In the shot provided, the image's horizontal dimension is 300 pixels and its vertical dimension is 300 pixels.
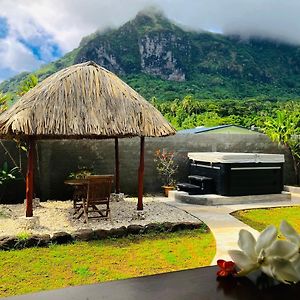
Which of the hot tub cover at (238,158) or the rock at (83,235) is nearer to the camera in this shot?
the rock at (83,235)

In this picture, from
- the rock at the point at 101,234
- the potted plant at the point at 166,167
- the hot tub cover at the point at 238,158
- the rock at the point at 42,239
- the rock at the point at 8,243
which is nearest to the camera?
the rock at the point at 8,243

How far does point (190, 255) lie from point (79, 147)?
5.66 m

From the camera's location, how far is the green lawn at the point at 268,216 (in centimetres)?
769

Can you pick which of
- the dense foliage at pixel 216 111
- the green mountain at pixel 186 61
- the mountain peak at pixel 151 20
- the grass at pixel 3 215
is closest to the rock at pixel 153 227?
the grass at pixel 3 215

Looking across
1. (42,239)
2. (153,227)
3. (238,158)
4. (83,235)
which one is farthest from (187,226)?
(238,158)

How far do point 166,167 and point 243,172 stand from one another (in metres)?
2.18

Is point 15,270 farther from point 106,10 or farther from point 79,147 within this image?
point 106,10

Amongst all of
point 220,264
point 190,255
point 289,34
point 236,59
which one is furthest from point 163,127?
point 289,34

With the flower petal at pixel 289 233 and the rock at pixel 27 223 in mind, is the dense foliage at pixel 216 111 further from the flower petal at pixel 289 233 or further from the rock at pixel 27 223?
the flower petal at pixel 289 233

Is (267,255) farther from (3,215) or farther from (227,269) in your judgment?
(3,215)

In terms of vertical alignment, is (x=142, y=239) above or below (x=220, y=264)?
below

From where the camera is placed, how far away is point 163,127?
7363 mm

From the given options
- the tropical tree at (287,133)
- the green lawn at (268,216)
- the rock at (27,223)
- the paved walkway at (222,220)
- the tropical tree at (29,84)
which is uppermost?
the tropical tree at (29,84)

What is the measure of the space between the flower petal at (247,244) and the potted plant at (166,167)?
392 inches
